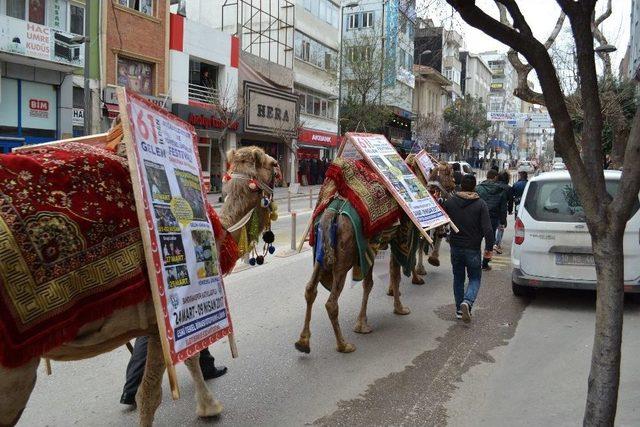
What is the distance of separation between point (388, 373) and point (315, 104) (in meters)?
34.5

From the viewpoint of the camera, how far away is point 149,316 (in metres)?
3.19

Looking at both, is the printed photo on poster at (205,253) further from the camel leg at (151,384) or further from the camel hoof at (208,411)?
the camel hoof at (208,411)

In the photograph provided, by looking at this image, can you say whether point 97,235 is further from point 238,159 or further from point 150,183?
point 238,159

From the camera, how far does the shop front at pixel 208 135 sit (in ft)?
82.2

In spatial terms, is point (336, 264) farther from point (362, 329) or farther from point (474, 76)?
point (474, 76)

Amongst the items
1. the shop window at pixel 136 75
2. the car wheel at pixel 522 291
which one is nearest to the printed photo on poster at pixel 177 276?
the car wheel at pixel 522 291

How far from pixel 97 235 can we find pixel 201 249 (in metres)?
0.67

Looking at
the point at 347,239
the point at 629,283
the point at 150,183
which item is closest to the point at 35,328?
the point at 150,183

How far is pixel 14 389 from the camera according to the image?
8.53 ft

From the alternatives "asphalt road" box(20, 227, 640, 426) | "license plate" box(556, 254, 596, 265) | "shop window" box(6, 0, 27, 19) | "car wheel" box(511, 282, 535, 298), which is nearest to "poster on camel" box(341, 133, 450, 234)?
"asphalt road" box(20, 227, 640, 426)

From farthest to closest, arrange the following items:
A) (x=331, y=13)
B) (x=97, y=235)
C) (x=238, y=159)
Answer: (x=331, y=13), (x=238, y=159), (x=97, y=235)

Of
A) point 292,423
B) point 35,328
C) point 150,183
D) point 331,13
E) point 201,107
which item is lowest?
point 292,423

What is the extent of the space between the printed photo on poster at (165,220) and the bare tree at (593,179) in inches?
77.2

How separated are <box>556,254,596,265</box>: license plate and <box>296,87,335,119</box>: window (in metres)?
30.1
